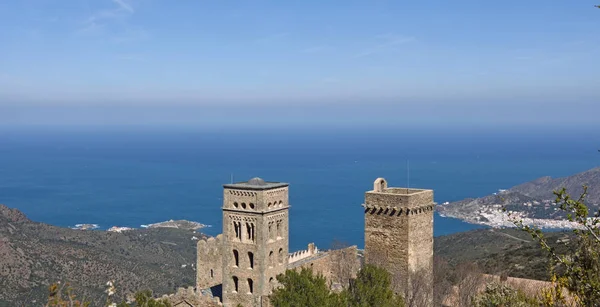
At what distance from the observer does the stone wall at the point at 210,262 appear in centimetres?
3064

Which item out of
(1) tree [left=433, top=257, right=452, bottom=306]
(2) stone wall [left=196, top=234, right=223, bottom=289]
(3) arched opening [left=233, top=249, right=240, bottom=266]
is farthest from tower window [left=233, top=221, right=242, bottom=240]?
(1) tree [left=433, top=257, right=452, bottom=306]

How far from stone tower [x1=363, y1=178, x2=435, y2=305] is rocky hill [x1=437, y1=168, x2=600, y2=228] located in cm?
7731

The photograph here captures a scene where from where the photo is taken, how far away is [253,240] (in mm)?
27609

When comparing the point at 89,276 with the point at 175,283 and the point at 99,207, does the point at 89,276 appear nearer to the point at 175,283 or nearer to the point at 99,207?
the point at 175,283

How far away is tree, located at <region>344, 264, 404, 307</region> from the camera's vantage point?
893 inches

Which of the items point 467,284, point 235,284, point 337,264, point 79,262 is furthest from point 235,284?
point 79,262

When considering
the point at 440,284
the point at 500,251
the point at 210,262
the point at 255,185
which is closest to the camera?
the point at 255,185

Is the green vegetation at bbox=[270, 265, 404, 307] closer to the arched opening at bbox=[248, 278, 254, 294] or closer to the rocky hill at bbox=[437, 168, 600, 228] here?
the arched opening at bbox=[248, 278, 254, 294]

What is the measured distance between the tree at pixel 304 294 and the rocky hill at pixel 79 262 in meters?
33.0

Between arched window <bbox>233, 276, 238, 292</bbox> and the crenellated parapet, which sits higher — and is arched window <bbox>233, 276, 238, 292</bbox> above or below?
below

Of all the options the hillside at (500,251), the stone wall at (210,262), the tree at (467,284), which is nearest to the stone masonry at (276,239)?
the tree at (467,284)

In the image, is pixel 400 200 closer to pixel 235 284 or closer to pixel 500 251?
pixel 235 284

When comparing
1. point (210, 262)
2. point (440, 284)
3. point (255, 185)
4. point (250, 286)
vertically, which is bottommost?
point (440, 284)

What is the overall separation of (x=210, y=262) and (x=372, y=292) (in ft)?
35.9
